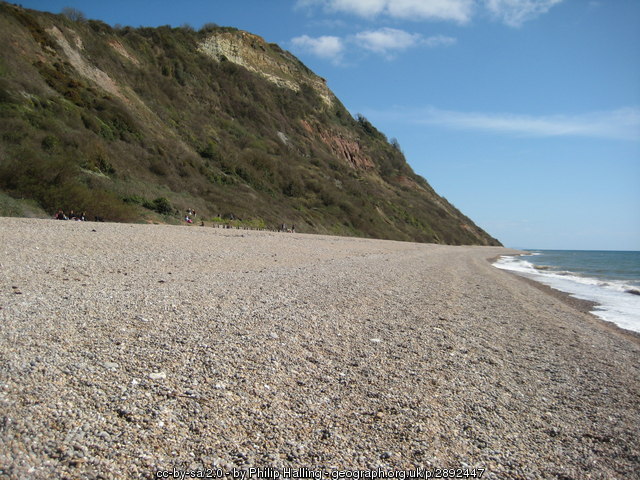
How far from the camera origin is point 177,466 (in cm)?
242

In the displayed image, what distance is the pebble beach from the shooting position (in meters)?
2.60

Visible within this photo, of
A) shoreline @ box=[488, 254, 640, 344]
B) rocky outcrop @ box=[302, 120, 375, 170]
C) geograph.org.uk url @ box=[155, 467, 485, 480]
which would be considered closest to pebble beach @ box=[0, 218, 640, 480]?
geograph.org.uk url @ box=[155, 467, 485, 480]

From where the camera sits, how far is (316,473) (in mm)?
2553

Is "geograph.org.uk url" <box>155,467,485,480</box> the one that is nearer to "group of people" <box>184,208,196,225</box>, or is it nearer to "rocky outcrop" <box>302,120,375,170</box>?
"group of people" <box>184,208,196,225</box>

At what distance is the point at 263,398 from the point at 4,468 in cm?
162

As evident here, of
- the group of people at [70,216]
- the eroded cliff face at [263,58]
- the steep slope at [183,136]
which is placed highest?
the eroded cliff face at [263,58]

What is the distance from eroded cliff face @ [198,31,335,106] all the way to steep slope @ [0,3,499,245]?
0.78 ft

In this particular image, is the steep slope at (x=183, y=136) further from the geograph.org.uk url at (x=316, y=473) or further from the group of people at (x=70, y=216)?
the geograph.org.uk url at (x=316, y=473)

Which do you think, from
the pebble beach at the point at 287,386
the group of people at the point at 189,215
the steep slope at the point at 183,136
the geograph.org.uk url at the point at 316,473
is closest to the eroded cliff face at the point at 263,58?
the steep slope at the point at 183,136

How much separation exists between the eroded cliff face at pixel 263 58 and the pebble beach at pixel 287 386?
5564 centimetres

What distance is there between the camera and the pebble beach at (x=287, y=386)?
2.60 meters

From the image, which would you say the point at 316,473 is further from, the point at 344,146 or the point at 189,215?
the point at 344,146

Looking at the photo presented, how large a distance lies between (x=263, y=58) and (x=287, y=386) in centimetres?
6782

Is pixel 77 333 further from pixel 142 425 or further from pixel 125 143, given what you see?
pixel 125 143
